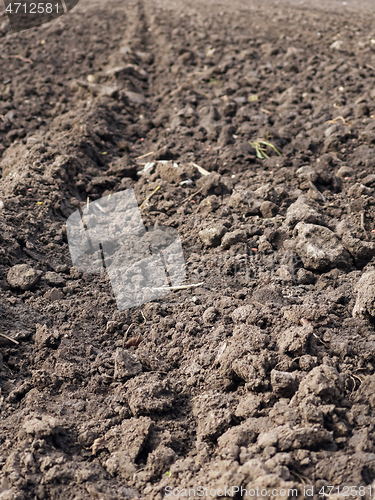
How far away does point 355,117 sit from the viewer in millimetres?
3797

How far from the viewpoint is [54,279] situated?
2.51 m

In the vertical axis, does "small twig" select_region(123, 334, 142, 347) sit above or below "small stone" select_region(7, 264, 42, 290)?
below

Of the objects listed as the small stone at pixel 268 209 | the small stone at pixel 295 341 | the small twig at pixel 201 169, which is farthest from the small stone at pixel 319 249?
the small twig at pixel 201 169

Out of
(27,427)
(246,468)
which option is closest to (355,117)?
(246,468)

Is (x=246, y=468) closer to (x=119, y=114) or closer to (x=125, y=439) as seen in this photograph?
(x=125, y=439)

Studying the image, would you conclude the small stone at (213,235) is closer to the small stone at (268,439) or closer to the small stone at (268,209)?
the small stone at (268,209)

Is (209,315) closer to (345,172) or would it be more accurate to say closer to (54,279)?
(54,279)

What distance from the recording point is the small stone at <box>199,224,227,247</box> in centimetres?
264

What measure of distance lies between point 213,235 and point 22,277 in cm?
120

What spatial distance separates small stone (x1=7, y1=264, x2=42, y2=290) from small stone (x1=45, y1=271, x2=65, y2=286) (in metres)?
0.07

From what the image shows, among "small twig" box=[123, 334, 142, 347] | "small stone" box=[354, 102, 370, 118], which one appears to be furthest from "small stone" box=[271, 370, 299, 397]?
"small stone" box=[354, 102, 370, 118]

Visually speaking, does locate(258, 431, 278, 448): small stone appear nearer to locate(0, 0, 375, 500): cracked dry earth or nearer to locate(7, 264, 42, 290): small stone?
locate(0, 0, 375, 500): cracked dry earth

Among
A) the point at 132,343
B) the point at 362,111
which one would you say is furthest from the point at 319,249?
the point at 362,111

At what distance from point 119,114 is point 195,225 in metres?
2.13
